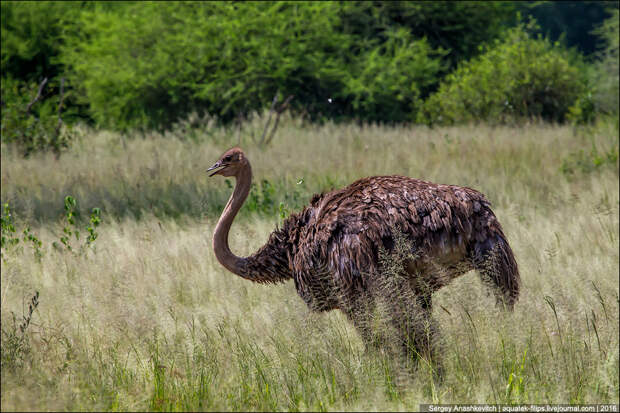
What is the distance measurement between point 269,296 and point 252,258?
3.66ft

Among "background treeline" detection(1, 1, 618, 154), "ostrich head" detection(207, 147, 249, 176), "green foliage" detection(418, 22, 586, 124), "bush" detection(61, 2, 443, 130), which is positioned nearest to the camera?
"ostrich head" detection(207, 147, 249, 176)

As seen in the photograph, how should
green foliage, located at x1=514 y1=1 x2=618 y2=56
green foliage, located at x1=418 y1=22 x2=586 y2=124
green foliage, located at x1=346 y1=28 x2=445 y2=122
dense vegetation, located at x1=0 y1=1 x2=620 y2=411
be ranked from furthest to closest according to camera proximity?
green foliage, located at x1=514 y1=1 x2=618 y2=56 < green foliage, located at x1=346 y1=28 x2=445 y2=122 < green foliage, located at x1=418 y1=22 x2=586 y2=124 < dense vegetation, located at x1=0 y1=1 x2=620 y2=411

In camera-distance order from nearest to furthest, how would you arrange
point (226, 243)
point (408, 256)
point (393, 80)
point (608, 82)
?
point (408, 256)
point (226, 243)
point (393, 80)
point (608, 82)

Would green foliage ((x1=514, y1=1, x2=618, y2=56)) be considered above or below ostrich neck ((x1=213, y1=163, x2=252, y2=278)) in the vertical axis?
below

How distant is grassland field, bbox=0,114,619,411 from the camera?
3.39 metres

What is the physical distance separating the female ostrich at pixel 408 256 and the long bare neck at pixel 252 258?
0.38 m

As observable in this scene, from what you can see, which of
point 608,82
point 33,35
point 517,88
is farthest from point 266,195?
point 608,82

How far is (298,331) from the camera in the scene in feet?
13.3

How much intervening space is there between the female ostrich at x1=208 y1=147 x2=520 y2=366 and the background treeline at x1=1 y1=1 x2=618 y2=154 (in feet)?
38.3

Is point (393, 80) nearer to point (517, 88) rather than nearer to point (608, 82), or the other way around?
point (517, 88)

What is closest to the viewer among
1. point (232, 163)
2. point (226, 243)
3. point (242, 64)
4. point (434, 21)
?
point (226, 243)

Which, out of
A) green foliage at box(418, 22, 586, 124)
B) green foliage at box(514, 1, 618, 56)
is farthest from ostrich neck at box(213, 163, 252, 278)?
green foliage at box(514, 1, 618, 56)

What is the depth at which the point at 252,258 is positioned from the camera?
4.68m

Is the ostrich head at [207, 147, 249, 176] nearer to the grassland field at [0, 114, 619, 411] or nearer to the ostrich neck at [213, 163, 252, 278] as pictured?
the ostrich neck at [213, 163, 252, 278]
